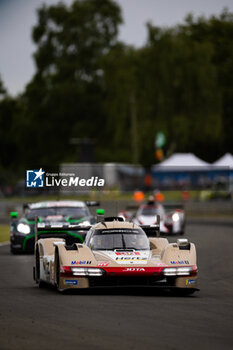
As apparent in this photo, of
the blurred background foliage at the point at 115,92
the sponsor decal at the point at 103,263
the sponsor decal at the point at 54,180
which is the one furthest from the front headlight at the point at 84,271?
the blurred background foliage at the point at 115,92

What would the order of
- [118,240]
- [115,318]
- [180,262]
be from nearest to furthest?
[115,318] → [180,262] → [118,240]

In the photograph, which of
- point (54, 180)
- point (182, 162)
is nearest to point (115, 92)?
point (182, 162)

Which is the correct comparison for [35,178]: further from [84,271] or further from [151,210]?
[151,210]

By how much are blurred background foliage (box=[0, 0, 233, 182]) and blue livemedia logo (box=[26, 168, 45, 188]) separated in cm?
4497

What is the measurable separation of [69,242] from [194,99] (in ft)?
Result: 181

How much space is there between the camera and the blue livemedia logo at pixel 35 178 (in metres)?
17.6

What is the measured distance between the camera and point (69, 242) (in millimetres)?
17094

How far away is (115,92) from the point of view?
74188 millimetres

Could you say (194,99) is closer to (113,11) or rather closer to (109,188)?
(109,188)

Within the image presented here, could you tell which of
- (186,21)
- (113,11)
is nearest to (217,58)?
(186,21)

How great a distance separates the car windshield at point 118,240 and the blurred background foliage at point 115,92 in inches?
1876

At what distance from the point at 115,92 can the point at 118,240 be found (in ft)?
196

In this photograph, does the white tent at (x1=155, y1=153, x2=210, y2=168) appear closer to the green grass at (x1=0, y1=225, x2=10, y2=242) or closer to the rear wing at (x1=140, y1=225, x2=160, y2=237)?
the green grass at (x1=0, y1=225, x2=10, y2=242)

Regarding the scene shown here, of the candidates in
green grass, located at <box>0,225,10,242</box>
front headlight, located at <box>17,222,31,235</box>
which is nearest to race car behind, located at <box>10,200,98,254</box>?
front headlight, located at <box>17,222,31,235</box>
